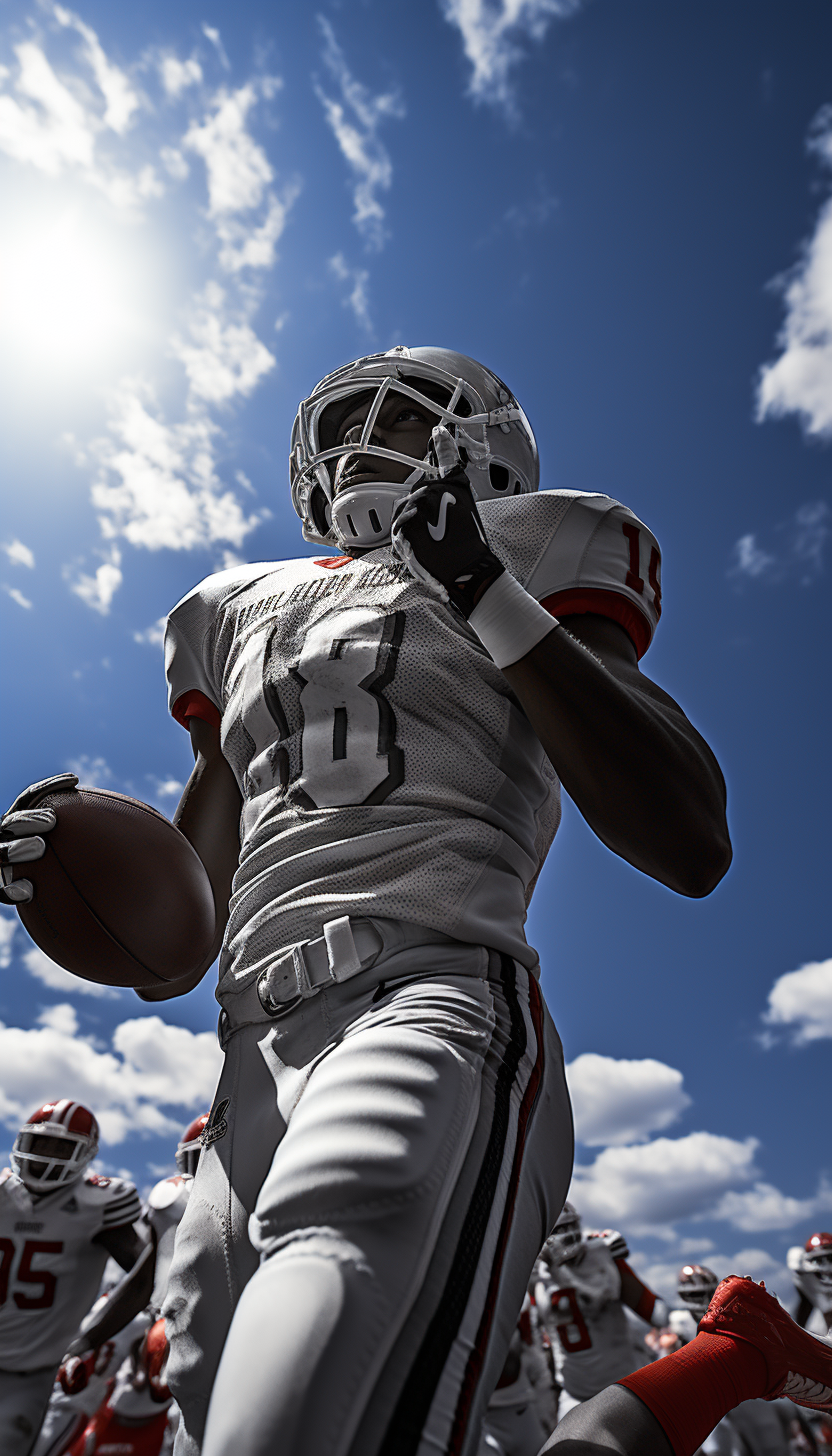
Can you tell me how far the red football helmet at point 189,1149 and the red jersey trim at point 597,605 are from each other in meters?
6.88

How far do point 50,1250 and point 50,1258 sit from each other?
53 mm

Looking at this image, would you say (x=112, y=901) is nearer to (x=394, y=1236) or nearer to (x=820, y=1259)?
(x=394, y=1236)

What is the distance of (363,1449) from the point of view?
91 cm

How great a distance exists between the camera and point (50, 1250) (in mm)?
6660

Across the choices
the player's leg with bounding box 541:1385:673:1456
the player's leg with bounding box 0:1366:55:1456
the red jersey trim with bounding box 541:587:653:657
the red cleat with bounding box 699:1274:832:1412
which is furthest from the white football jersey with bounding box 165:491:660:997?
the player's leg with bounding box 0:1366:55:1456

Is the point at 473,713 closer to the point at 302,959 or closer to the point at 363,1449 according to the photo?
the point at 302,959

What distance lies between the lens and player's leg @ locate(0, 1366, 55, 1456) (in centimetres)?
607

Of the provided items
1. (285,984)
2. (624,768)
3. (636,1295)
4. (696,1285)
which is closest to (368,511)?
(624,768)

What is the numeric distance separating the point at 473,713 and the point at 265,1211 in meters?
0.95

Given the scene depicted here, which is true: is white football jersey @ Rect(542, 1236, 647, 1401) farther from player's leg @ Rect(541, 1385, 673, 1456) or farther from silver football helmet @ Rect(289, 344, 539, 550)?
silver football helmet @ Rect(289, 344, 539, 550)

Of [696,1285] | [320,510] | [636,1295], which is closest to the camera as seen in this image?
[320,510]

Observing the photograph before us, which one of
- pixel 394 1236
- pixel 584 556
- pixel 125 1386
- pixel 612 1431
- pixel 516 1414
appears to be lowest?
pixel 125 1386

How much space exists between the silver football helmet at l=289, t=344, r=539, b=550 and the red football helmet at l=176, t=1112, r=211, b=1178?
6.47 metres

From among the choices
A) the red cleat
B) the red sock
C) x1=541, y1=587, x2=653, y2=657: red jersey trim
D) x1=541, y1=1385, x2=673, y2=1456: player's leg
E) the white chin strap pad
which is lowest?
x1=541, y1=1385, x2=673, y2=1456: player's leg
